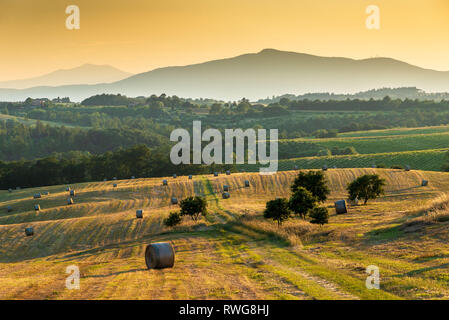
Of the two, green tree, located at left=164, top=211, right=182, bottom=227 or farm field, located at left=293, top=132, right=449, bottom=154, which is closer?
green tree, located at left=164, top=211, right=182, bottom=227

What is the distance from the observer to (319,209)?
3556 centimetres

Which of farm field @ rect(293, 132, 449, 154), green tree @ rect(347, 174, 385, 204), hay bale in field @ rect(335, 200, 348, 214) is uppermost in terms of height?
farm field @ rect(293, 132, 449, 154)

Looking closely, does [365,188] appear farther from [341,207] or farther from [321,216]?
[321,216]

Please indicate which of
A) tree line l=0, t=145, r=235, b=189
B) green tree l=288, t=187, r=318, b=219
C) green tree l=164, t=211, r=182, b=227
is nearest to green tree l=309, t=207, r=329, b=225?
green tree l=288, t=187, r=318, b=219

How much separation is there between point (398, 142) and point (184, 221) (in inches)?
3458

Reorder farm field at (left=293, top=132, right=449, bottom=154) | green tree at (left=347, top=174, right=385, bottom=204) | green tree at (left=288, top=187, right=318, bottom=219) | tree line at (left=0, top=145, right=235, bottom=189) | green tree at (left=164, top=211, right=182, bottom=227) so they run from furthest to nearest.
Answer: farm field at (left=293, top=132, right=449, bottom=154) < tree line at (left=0, top=145, right=235, bottom=189) < green tree at (left=347, top=174, right=385, bottom=204) < green tree at (left=164, top=211, right=182, bottom=227) < green tree at (left=288, top=187, right=318, bottom=219)

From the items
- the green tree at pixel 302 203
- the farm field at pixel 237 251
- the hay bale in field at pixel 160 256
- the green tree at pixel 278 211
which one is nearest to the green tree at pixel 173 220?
the farm field at pixel 237 251

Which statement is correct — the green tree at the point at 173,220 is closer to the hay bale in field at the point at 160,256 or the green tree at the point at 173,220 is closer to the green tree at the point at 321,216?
the green tree at the point at 321,216

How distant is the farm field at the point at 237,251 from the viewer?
18.2 m

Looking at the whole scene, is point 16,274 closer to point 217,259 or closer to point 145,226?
point 217,259

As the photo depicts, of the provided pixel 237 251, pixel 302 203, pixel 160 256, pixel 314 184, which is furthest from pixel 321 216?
pixel 160 256

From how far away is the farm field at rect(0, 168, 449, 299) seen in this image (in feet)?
59.6

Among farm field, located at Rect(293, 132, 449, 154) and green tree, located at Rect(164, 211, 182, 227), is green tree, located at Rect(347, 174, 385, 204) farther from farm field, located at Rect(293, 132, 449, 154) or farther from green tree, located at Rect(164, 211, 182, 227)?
farm field, located at Rect(293, 132, 449, 154)
